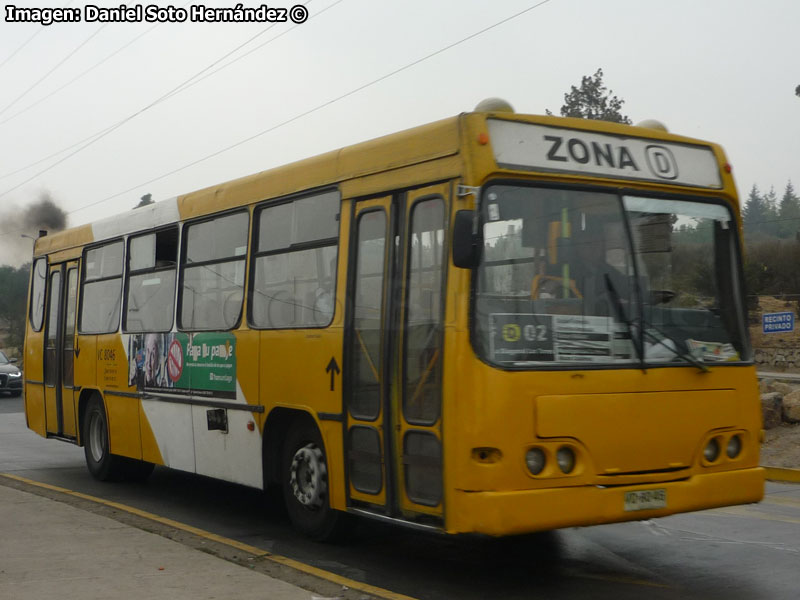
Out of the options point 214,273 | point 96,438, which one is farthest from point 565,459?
point 96,438

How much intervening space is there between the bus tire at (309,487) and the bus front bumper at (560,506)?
1925 mm

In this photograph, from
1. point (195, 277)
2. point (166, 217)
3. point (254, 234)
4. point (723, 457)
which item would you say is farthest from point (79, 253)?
point (723, 457)

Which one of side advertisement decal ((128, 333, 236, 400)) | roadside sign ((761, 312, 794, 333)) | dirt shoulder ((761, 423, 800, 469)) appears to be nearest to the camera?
side advertisement decal ((128, 333, 236, 400))

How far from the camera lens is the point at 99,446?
12969mm

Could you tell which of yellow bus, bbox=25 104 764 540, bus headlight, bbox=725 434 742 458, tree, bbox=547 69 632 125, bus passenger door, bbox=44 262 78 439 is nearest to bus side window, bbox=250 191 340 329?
yellow bus, bbox=25 104 764 540

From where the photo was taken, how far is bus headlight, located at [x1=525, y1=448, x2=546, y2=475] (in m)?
6.66

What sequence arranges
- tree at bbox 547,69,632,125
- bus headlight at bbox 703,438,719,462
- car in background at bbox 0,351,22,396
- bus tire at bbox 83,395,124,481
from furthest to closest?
tree at bbox 547,69,632,125 < car in background at bbox 0,351,22,396 < bus tire at bbox 83,395,124,481 < bus headlight at bbox 703,438,719,462

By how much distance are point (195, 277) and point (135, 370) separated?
172 cm

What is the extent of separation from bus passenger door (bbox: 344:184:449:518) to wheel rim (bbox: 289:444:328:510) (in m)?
0.58

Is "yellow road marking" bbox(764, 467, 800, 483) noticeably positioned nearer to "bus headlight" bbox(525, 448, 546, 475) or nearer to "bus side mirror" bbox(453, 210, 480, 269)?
"bus headlight" bbox(525, 448, 546, 475)

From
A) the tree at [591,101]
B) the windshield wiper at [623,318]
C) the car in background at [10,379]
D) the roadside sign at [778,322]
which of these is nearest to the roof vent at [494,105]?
the windshield wiper at [623,318]

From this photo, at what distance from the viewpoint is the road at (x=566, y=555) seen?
712 cm

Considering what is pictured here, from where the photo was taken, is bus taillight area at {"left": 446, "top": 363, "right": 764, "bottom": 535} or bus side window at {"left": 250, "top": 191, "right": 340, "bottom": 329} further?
bus side window at {"left": 250, "top": 191, "right": 340, "bottom": 329}

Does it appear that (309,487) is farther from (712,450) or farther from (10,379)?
(10,379)
